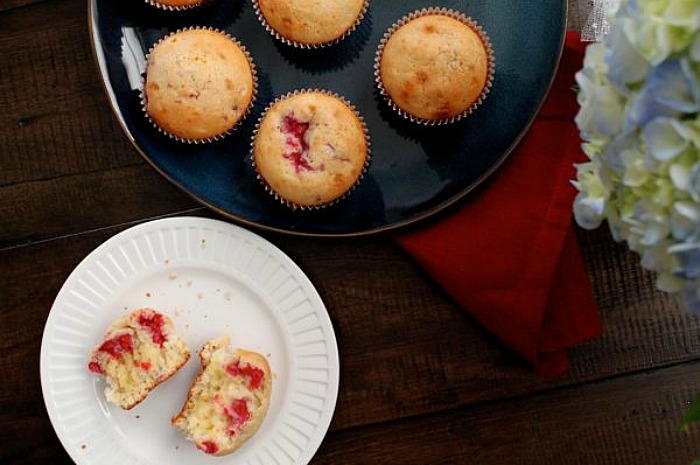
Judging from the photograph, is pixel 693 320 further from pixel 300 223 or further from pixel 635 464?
pixel 300 223

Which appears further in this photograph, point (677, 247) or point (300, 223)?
point (300, 223)

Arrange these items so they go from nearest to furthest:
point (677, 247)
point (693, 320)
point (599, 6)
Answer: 1. point (677, 247)
2. point (599, 6)
3. point (693, 320)

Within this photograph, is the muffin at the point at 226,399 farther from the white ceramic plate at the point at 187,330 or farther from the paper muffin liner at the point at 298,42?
the paper muffin liner at the point at 298,42

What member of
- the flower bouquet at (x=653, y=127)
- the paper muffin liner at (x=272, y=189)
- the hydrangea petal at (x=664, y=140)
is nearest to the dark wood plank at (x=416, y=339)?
the paper muffin liner at (x=272, y=189)

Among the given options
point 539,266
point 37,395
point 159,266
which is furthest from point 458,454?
point 37,395

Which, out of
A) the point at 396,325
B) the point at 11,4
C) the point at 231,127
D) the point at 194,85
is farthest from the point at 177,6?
the point at 396,325

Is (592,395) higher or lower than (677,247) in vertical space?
lower

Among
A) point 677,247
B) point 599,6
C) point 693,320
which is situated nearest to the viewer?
point 677,247
